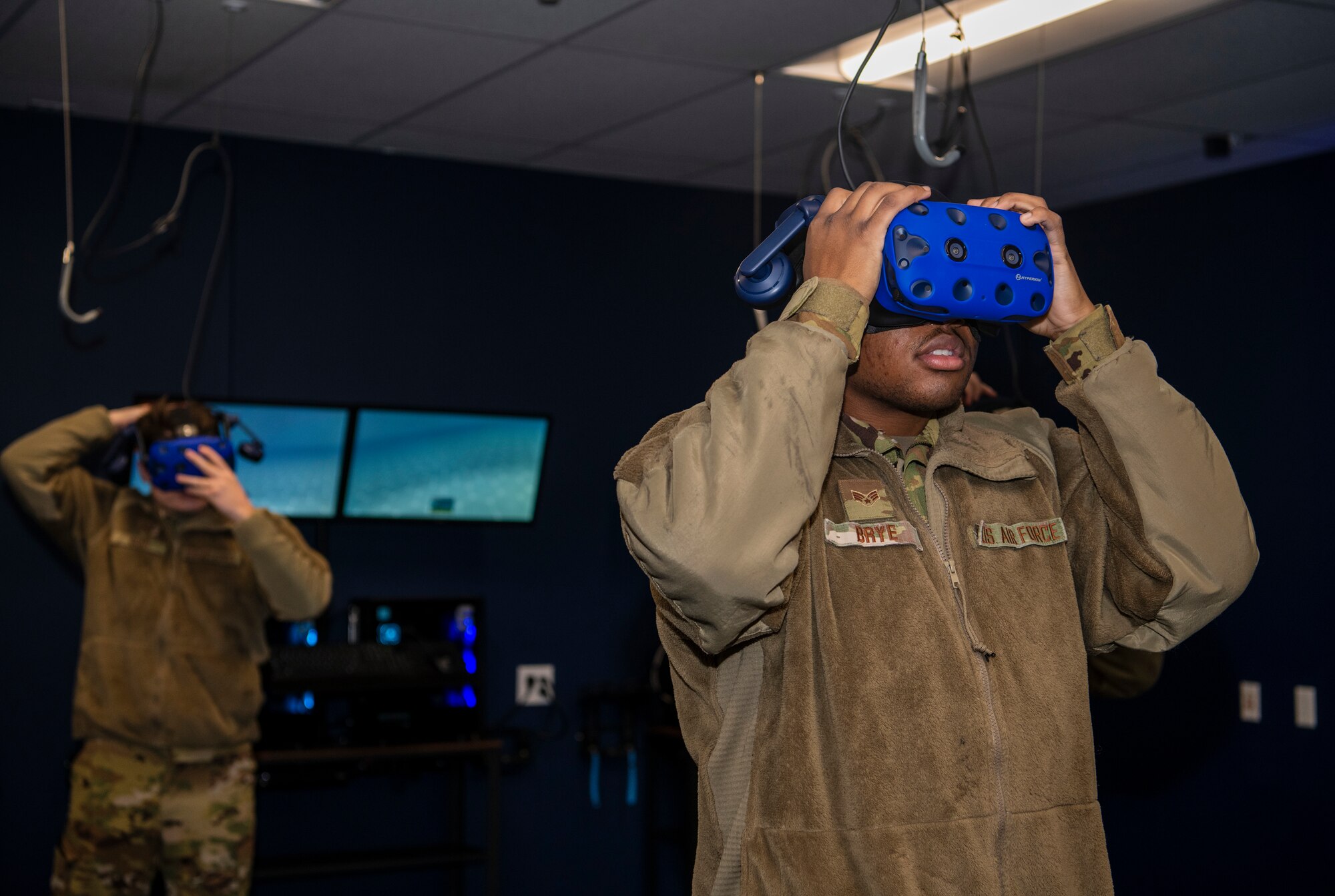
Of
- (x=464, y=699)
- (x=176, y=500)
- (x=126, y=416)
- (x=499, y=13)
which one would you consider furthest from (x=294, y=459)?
(x=499, y=13)

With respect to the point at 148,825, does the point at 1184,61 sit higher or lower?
higher

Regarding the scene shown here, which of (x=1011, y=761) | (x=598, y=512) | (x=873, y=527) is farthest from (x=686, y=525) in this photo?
(x=598, y=512)

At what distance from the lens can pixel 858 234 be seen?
1.50m

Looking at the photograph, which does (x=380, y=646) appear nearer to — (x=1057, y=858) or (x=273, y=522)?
(x=273, y=522)

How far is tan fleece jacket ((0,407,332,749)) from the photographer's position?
12.4 feet

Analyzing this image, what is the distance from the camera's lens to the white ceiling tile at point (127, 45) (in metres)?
3.45

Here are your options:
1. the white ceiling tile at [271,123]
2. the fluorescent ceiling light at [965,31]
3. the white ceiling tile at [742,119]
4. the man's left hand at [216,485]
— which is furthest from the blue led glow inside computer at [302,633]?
the fluorescent ceiling light at [965,31]

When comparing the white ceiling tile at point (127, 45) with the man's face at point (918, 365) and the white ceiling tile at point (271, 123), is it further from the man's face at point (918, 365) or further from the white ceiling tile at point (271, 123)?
the man's face at point (918, 365)

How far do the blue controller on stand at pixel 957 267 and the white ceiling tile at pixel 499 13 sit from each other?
2.02 metres

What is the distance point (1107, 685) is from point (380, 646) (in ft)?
7.99

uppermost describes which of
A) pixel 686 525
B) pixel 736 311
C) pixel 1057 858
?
pixel 736 311

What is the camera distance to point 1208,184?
194 inches

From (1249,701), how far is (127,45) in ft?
13.6

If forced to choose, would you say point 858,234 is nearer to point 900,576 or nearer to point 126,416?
point 900,576
